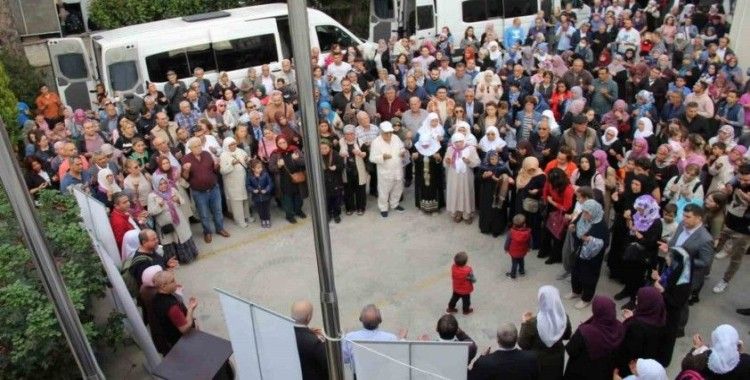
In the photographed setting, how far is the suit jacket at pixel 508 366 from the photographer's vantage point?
5.00 metres

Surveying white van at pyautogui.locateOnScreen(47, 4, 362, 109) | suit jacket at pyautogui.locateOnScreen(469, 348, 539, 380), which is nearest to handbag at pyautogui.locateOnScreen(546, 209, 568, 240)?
suit jacket at pyautogui.locateOnScreen(469, 348, 539, 380)

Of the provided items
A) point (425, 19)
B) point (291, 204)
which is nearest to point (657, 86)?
point (425, 19)

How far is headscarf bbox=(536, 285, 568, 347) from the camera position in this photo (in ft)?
17.2

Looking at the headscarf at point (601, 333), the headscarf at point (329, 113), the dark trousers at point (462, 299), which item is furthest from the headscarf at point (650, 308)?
the headscarf at point (329, 113)

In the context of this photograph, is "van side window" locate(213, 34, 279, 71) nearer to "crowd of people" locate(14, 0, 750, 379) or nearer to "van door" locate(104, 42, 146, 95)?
"crowd of people" locate(14, 0, 750, 379)

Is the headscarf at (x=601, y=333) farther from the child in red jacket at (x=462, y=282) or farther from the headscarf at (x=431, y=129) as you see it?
the headscarf at (x=431, y=129)

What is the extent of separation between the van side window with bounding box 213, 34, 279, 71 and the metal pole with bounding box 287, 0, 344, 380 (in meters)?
10.1

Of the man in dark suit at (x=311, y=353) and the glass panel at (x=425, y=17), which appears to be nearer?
the man in dark suit at (x=311, y=353)

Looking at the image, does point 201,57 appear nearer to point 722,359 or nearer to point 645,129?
point 645,129

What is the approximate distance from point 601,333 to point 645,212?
2.03 m

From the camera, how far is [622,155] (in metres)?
8.79

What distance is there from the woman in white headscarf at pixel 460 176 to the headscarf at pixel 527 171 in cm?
77

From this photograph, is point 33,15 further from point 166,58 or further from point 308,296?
point 308,296

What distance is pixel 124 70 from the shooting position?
12.2m
